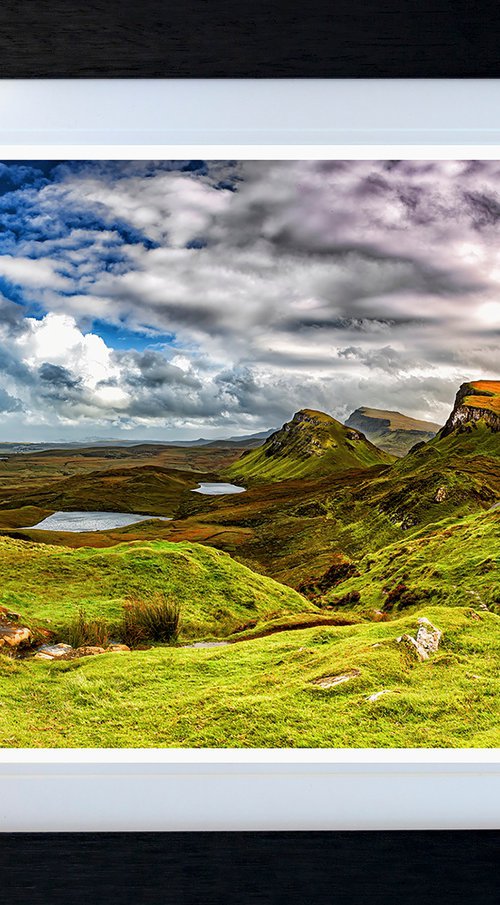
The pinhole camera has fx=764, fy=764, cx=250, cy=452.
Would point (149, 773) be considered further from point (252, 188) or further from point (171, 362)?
point (252, 188)

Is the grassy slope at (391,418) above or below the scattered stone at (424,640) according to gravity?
above

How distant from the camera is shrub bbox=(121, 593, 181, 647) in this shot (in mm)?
3041

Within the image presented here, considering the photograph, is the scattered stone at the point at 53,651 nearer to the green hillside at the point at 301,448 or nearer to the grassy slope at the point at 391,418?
the green hillside at the point at 301,448

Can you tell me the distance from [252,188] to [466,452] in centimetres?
140

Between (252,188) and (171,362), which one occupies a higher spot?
(252,188)

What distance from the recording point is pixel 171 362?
3.16 m

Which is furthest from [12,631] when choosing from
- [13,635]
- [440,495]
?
[440,495]

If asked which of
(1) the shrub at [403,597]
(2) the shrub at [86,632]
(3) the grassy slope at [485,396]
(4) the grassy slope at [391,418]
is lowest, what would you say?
(2) the shrub at [86,632]
